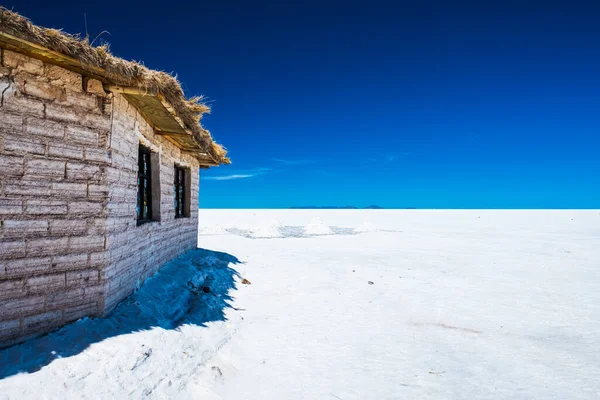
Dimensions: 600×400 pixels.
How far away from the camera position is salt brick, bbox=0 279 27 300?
3592mm

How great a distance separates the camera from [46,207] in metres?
3.94

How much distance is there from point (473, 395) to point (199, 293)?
492 cm

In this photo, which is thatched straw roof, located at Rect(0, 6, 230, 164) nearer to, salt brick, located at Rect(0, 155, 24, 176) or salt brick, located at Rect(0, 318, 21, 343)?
salt brick, located at Rect(0, 155, 24, 176)

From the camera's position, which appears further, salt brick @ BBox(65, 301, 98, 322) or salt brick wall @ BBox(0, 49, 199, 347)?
salt brick @ BBox(65, 301, 98, 322)

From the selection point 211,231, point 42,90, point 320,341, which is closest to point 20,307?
point 42,90

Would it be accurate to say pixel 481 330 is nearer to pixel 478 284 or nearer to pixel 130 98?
pixel 478 284

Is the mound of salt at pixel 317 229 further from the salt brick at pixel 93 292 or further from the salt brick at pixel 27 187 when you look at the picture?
the salt brick at pixel 27 187

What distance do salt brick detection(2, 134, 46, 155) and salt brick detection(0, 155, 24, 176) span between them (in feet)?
0.28

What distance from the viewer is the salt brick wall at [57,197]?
3.66m

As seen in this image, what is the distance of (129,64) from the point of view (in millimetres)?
4039

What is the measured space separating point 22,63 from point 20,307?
103 inches

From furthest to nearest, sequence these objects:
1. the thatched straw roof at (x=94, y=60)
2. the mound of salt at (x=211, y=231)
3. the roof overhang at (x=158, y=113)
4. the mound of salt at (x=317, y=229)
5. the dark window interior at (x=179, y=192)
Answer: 1. the mound of salt at (x=317, y=229)
2. the mound of salt at (x=211, y=231)
3. the dark window interior at (x=179, y=192)
4. the roof overhang at (x=158, y=113)
5. the thatched straw roof at (x=94, y=60)

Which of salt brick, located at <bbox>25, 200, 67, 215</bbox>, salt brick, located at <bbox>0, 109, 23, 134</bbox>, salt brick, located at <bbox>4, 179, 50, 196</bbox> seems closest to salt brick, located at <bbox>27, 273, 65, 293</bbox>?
salt brick, located at <bbox>25, 200, 67, 215</bbox>

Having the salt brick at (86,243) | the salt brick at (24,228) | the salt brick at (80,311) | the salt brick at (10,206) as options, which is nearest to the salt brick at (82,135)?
the salt brick at (10,206)
